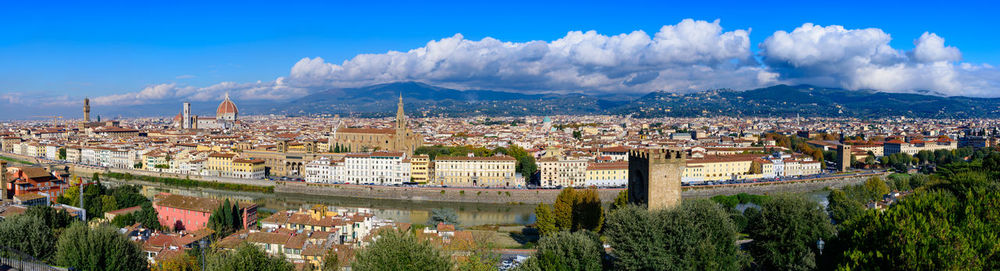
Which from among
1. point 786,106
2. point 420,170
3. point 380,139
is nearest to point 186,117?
point 380,139

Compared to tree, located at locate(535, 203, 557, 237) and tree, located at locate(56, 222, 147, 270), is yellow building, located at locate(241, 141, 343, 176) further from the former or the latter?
tree, located at locate(56, 222, 147, 270)

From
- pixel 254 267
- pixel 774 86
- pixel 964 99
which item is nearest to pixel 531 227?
pixel 254 267

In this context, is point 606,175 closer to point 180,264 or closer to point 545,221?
point 545,221

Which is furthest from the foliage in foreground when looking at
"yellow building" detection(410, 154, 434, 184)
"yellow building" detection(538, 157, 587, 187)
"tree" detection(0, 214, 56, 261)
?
"yellow building" detection(410, 154, 434, 184)

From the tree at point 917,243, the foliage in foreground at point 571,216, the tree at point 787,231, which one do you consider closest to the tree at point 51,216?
the foliage in foreground at point 571,216

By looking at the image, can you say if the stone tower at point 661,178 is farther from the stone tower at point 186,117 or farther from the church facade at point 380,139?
the stone tower at point 186,117
